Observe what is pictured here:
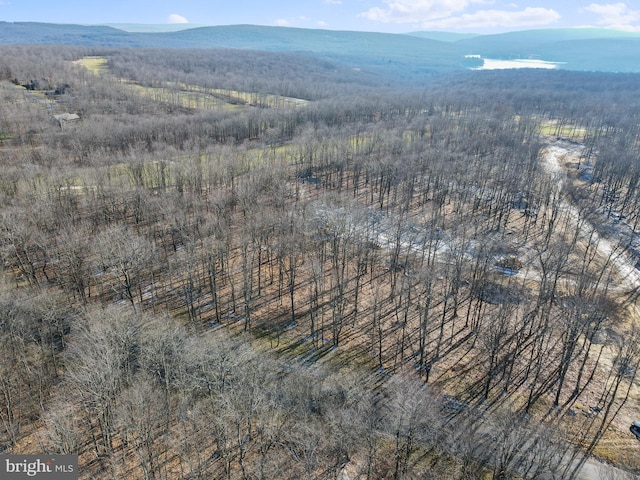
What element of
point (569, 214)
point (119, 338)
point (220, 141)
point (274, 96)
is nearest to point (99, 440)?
point (119, 338)

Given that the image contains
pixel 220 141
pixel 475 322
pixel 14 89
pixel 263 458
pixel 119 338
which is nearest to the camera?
pixel 263 458

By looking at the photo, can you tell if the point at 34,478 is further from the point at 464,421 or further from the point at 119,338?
the point at 464,421

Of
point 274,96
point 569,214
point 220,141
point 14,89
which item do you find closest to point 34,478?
point 569,214

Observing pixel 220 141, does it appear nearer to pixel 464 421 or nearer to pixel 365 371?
pixel 365 371

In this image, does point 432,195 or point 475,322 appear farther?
point 432,195

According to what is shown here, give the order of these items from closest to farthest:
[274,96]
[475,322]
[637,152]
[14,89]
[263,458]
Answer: [263,458]
[475,322]
[637,152]
[14,89]
[274,96]

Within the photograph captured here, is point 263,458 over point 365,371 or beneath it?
over

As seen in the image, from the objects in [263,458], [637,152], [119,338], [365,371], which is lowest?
[365,371]
